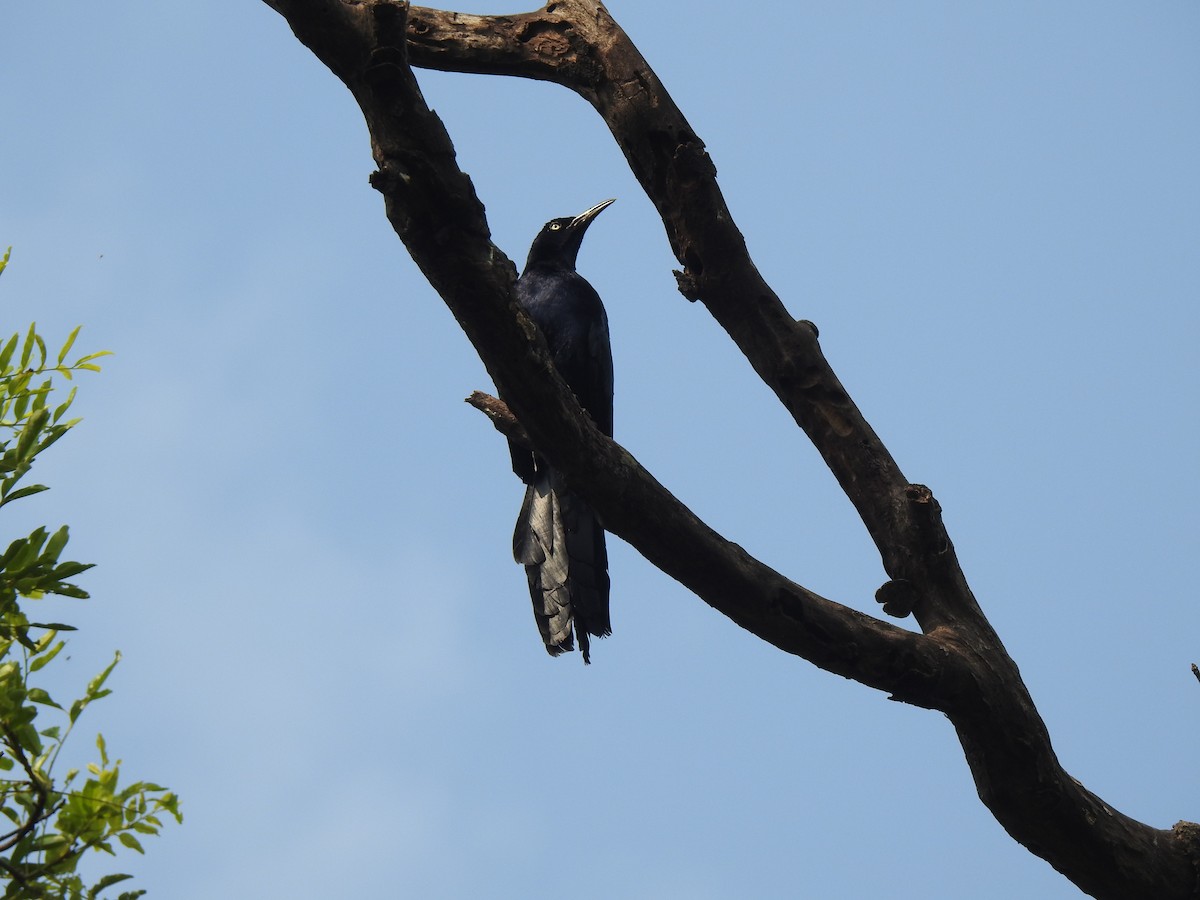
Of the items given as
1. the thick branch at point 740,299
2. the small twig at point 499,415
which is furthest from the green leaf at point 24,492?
the thick branch at point 740,299

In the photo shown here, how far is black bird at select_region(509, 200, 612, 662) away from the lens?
4.86m

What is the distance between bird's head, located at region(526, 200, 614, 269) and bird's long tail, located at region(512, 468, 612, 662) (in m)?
1.96

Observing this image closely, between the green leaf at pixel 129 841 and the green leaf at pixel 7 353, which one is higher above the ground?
the green leaf at pixel 7 353

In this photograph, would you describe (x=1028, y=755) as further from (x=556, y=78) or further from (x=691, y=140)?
(x=556, y=78)

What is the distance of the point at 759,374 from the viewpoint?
15.7 ft

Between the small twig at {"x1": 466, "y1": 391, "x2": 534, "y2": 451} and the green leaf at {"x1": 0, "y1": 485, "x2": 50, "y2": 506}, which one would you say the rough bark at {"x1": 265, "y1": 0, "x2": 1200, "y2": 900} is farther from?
the green leaf at {"x1": 0, "y1": 485, "x2": 50, "y2": 506}

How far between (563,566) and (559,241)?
263 centimetres

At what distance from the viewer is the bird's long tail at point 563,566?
481 centimetres

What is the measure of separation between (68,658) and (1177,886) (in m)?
3.74

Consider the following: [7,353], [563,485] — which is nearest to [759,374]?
[563,485]

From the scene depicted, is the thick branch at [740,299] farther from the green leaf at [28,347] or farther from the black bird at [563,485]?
the green leaf at [28,347]

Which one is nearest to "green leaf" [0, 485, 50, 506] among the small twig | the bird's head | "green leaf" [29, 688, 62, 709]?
"green leaf" [29, 688, 62, 709]

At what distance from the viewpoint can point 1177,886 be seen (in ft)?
13.3

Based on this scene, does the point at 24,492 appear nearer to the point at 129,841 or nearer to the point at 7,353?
the point at 7,353
